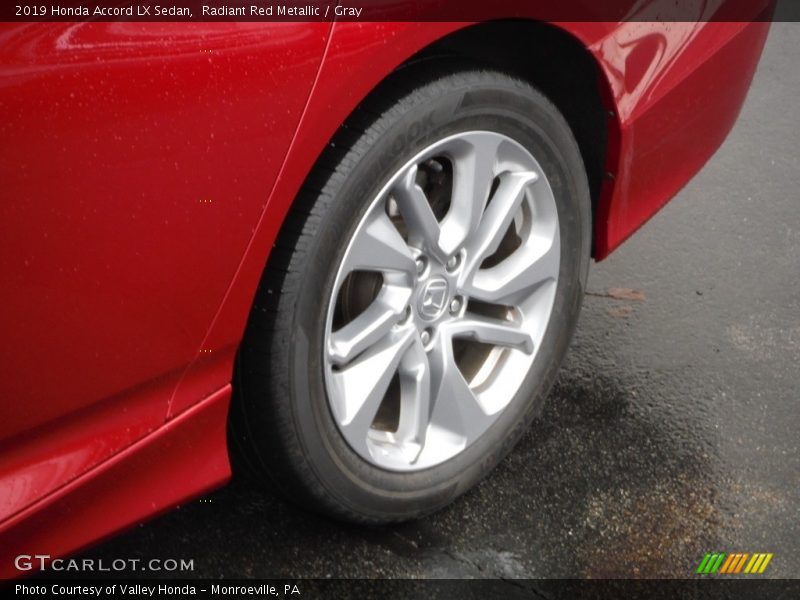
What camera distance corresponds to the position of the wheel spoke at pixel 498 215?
77.5 inches

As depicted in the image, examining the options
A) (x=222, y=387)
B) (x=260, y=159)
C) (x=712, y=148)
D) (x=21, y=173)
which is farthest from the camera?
(x=712, y=148)

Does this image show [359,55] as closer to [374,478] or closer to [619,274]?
[374,478]

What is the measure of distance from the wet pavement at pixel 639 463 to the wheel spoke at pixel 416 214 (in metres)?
0.57

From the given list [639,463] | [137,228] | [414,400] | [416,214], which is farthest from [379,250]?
[639,463]

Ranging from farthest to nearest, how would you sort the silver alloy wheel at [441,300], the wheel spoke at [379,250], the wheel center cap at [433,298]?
the wheel center cap at [433,298]
the silver alloy wheel at [441,300]
the wheel spoke at [379,250]

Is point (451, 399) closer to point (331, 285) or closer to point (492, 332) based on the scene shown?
point (492, 332)

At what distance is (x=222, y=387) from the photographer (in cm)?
159

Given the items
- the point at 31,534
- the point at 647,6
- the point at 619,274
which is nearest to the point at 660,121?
the point at 647,6

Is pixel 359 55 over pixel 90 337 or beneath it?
over

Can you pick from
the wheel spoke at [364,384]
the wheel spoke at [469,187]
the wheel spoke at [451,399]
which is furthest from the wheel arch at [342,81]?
the wheel spoke at [451,399]

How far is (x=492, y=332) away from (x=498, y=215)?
232 mm

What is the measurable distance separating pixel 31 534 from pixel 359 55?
77 cm

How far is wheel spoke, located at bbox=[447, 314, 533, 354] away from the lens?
2020mm

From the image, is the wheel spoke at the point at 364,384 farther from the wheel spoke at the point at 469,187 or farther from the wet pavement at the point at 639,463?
the wet pavement at the point at 639,463
